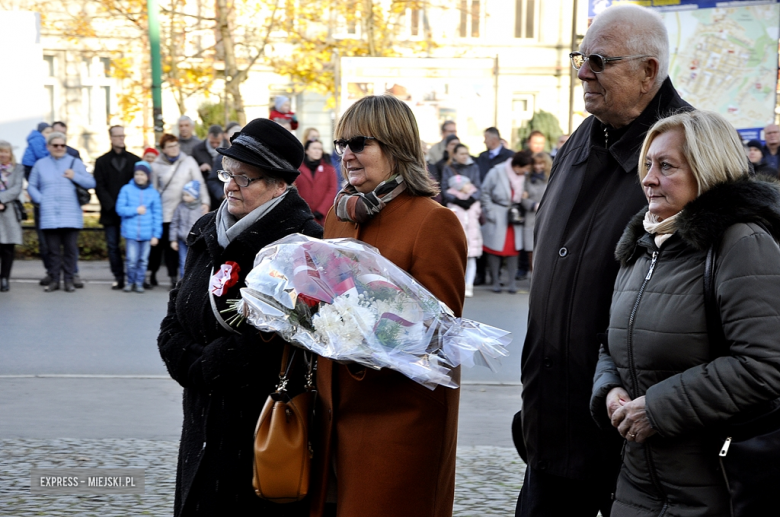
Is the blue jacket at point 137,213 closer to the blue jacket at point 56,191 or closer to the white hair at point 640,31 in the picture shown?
the blue jacket at point 56,191

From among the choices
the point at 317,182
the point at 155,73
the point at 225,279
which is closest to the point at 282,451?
the point at 225,279

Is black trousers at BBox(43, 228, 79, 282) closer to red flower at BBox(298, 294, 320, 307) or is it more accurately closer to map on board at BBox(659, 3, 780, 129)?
map on board at BBox(659, 3, 780, 129)

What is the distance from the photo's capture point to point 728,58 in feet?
43.3

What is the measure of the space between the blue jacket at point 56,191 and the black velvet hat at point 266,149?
9.39 m

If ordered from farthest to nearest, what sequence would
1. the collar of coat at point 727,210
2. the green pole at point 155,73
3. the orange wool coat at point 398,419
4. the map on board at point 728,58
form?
the green pole at point 155,73, the map on board at point 728,58, the orange wool coat at point 398,419, the collar of coat at point 727,210

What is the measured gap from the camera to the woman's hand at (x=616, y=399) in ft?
8.91

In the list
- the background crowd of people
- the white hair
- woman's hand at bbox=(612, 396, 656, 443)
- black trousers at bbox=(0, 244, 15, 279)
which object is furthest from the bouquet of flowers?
black trousers at bbox=(0, 244, 15, 279)

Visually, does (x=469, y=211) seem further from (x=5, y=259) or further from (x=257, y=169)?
(x=257, y=169)

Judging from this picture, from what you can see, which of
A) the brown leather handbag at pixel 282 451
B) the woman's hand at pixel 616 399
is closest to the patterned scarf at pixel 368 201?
the brown leather handbag at pixel 282 451

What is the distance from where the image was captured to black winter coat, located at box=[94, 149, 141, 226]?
12.9m

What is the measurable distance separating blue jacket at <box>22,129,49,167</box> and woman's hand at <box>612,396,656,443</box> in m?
12.6

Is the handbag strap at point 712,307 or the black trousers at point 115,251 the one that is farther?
the black trousers at point 115,251

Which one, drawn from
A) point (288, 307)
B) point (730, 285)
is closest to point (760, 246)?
point (730, 285)

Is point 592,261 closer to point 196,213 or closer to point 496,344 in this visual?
point 496,344
